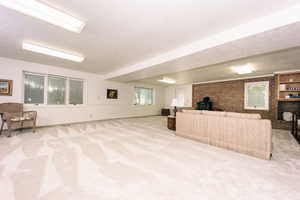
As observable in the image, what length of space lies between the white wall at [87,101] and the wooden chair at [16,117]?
0.34 m

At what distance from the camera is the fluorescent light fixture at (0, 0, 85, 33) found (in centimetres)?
164

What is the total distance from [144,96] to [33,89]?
5732 millimetres

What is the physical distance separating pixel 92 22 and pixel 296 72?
699 cm

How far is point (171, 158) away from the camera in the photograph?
7.51ft

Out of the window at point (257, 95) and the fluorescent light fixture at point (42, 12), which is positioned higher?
the fluorescent light fixture at point (42, 12)

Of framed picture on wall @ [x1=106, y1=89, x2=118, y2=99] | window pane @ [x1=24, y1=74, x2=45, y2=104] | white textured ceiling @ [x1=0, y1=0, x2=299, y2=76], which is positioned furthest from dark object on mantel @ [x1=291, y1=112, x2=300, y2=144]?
Result: window pane @ [x1=24, y1=74, x2=45, y2=104]

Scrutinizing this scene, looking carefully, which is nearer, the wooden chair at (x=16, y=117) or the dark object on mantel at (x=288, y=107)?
the wooden chair at (x=16, y=117)

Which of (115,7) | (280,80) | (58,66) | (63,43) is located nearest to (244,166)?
(115,7)

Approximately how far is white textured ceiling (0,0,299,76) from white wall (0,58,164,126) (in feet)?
3.98

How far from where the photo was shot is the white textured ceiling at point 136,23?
170 centimetres

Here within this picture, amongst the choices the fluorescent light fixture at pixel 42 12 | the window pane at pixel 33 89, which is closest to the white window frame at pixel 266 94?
the fluorescent light fixture at pixel 42 12

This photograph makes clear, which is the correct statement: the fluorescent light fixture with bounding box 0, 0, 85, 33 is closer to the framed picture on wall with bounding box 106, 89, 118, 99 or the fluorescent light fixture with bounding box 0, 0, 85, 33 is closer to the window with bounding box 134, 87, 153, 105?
the framed picture on wall with bounding box 106, 89, 118, 99

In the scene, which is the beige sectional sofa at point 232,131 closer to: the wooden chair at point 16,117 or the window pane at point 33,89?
the wooden chair at point 16,117

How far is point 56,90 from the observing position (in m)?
5.08
